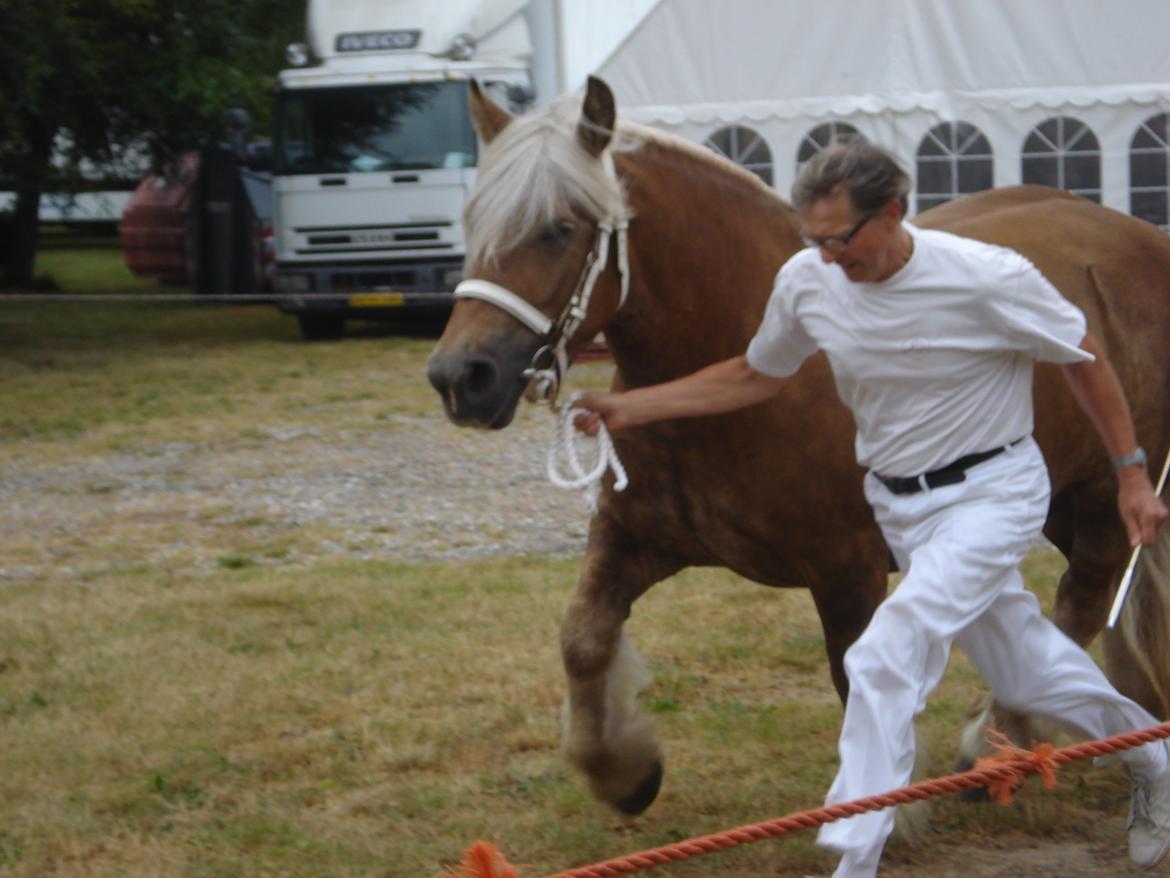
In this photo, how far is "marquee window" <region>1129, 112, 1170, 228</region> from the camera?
12.3 m

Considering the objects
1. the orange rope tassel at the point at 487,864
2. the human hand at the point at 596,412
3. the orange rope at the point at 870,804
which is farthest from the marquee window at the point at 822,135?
the orange rope tassel at the point at 487,864

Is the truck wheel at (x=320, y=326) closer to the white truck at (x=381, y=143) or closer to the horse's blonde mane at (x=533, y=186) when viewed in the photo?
the white truck at (x=381, y=143)

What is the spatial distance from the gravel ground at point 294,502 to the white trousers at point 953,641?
4.43 m

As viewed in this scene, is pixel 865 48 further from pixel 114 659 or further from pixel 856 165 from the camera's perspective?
pixel 856 165

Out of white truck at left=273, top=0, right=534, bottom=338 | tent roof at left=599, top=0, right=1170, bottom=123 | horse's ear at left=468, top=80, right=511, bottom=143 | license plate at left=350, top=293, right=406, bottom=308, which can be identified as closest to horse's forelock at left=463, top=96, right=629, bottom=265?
horse's ear at left=468, top=80, right=511, bottom=143

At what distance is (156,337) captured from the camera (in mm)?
18641

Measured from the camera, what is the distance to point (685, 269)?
392 centimetres

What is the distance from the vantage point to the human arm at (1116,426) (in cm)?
346

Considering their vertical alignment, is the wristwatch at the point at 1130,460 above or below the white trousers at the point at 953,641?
above

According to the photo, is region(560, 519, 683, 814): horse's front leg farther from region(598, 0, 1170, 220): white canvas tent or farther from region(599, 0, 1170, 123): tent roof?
region(599, 0, 1170, 123): tent roof

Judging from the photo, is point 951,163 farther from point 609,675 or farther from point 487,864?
point 487,864

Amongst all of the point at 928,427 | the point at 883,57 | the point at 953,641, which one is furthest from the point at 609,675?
the point at 883,57

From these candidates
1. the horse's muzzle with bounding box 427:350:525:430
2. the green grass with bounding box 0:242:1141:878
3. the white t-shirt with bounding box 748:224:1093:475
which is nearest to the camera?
the white t-shirt with bounding box 748:224:1093:475

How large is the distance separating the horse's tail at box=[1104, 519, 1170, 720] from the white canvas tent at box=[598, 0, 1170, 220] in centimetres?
795
